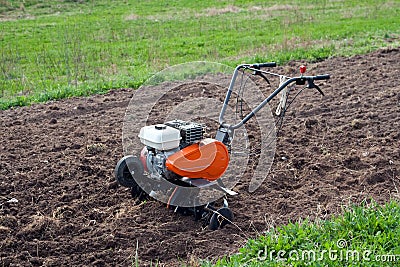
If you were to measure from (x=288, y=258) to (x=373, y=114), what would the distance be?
4545 mm

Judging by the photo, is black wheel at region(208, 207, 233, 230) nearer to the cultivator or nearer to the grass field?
the cultivator

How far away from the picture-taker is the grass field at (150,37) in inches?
471

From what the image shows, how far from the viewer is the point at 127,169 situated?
6.02m

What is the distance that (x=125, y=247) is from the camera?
5.18m

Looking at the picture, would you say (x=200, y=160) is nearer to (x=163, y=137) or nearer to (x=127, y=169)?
(x=163, y=137)

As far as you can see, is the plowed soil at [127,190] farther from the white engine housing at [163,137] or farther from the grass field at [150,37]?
the grass field at [150,37]

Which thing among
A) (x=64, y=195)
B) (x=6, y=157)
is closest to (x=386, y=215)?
(x=64, y=195)

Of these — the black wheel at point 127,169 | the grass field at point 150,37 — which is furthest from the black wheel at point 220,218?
the grass field at point 150,37

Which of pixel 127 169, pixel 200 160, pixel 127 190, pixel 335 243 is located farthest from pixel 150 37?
pixel 335 243

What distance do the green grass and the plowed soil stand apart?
0.39 m

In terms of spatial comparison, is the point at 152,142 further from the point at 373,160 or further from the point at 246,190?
the point at 373,160

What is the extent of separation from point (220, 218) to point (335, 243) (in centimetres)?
129

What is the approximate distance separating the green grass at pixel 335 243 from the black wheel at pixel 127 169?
154 cm

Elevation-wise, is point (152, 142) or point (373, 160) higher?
point (152, 142)
